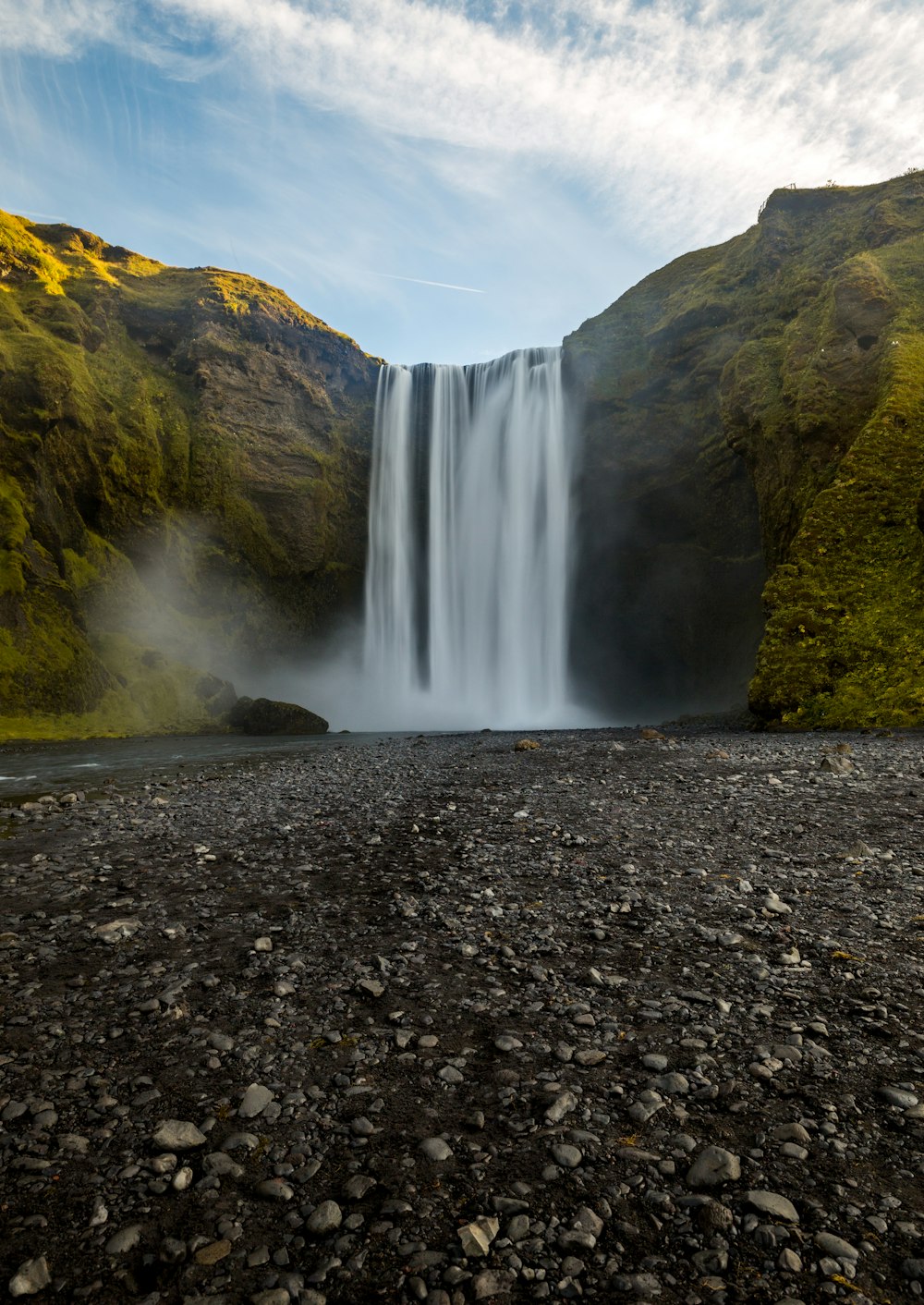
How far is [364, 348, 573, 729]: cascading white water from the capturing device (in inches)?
1868

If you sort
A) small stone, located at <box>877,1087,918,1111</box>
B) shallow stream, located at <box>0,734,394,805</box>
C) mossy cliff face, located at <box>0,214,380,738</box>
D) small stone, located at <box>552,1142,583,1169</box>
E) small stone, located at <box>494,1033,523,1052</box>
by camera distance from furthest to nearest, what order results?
mossy cliff face, located at <box>0,214,380,738</box> → shallow stream, located at <box>0,734,394,805</box> → small stone, located at <box>494,1033,523,1052</box> → small stone, located at <box>877,1087,918,1111</box> → small stone, located at <box>552,1142,583,1169</box>

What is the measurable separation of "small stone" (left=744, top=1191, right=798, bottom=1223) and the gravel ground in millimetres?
14

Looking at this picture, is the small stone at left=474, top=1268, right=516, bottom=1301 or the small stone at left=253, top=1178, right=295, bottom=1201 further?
the small stone at left=253, top=1178, right=295, bottom=1201

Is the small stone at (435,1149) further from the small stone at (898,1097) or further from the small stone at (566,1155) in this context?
the small stone at (898,1097)

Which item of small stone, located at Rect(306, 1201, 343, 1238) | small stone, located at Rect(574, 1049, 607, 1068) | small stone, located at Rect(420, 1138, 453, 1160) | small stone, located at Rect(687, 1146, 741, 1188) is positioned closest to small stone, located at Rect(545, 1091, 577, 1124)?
small stone, located at Rect(574, 1049, 607, 1068)

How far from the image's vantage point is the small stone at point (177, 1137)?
3098 mm

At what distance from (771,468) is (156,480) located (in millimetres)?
38681

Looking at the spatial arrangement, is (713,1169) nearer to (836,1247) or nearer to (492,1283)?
(836,1247)

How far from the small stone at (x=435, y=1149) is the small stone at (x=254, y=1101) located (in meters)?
0.90

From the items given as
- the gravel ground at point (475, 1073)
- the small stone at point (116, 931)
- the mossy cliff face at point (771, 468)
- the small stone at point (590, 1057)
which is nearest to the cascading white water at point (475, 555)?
the mossy cliff face at point (771, 468)

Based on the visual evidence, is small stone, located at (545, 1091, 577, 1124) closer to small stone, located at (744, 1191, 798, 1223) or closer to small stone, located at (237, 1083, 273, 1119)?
small stone, located at (744, 1191, 798, 1223)

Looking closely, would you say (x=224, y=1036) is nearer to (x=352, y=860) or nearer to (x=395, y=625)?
(x=352, y=860)

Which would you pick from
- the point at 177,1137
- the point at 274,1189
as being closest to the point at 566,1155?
the point at 274,1189

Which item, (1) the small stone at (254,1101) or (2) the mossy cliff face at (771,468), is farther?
(2) the mossy cliff face at (771,468)
